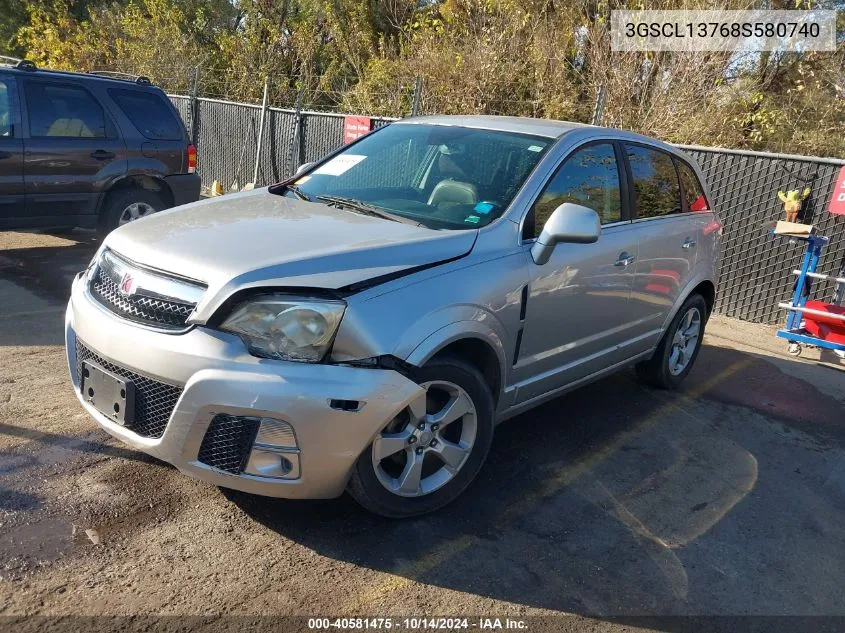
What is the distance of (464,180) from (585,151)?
2.65 feet

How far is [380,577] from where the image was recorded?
119 inches

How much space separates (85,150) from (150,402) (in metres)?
5.58

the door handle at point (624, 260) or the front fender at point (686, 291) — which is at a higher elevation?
the door handle at point (624, 260)

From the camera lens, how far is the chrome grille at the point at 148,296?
2990 mm

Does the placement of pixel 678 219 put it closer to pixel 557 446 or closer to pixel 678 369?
pixel 678 369

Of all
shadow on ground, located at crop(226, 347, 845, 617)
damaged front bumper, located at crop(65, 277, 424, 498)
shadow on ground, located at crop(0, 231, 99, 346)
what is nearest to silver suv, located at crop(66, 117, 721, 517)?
damaged front bumper, located at crop(65, 277, 424, 498)

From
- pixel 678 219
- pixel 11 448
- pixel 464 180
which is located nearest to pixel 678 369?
pixel 678 219

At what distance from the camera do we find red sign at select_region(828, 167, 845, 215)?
6.92 metres

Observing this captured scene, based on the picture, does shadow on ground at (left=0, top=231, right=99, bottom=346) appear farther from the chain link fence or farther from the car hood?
the chain link fence

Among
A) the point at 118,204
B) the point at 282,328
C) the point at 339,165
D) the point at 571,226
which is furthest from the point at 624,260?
the point at 118,204

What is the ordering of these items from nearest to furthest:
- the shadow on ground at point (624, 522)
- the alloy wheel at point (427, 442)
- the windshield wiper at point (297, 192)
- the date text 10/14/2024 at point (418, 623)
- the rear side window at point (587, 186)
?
1. the date text 10/14/2024 at point (418, 623)
2. the shadow on ground at point (624, 522)
3. the alloy wheel at point (427, 442)
4. the rear side window at point (587, 186)
5. the windshield wiper at point (297, 192)

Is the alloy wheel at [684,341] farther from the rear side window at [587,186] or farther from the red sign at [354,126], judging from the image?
the red sign at [354,126]

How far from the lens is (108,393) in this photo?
125 inches

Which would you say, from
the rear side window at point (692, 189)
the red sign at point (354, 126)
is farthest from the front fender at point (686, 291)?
the red sign at point (354, 126)
